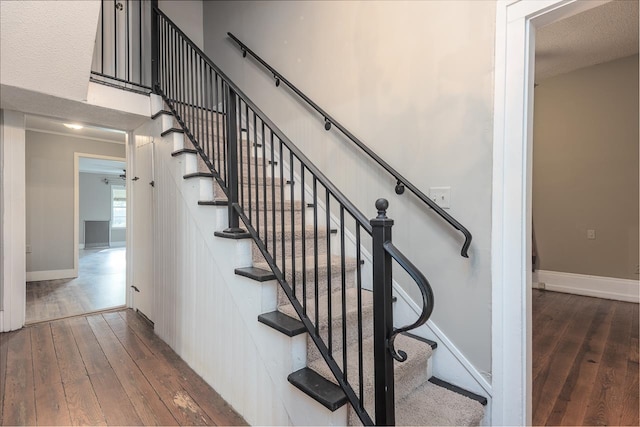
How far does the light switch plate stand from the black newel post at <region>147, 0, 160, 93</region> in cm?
273

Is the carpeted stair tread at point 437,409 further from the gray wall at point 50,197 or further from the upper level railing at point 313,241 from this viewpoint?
the gray wall at point 50,197

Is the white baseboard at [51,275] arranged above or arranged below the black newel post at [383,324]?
below

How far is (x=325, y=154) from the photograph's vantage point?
2586 mm

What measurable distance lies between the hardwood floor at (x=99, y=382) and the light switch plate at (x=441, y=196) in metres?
1.72

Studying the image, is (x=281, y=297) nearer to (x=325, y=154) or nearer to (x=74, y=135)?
(x=325, y=154)

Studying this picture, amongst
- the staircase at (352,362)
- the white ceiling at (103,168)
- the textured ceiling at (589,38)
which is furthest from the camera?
the white ceiling at (103,168)

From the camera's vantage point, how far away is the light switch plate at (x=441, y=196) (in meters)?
1.87

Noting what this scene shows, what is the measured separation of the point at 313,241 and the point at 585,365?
2.26m

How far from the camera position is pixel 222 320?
6.52 ft

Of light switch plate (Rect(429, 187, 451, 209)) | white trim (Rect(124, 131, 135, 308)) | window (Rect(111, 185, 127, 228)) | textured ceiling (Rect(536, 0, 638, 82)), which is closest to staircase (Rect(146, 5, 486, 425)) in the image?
light switch plate (Rect(429, 187, 451, 209))

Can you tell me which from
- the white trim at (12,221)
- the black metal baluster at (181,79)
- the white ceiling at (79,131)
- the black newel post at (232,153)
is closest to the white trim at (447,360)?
the black newel post at (232,153)

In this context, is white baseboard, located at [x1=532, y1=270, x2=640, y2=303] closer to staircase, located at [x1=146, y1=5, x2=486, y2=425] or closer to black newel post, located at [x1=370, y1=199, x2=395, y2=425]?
staircase, located at [x1=146, y1=5, x2=486, y2=425]

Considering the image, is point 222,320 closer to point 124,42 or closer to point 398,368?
point 398,368

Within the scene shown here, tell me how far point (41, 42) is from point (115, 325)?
2.49 metres
